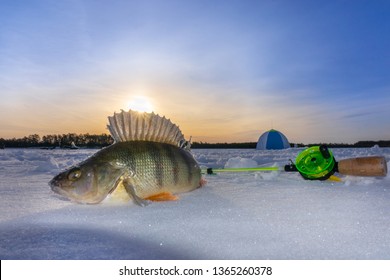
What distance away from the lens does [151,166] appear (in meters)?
3.40

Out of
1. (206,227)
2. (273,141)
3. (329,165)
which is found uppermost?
(273,141)

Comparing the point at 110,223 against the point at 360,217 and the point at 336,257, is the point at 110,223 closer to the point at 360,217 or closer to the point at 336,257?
the point at 336,257

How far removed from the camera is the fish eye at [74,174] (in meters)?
3.04

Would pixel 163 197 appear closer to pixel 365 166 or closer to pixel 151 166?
pixel 151 166

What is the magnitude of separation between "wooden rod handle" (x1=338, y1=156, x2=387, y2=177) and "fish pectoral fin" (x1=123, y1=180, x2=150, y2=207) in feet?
9.96

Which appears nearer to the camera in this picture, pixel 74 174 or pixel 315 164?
pixel 74 174

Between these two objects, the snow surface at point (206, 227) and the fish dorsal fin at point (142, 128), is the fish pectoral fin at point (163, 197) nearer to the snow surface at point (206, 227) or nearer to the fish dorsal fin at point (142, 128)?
the snow surface at point (206, 227)

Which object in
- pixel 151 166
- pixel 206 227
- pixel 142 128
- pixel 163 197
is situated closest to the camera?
pixel 206 227

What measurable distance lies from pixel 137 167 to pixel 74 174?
24.4 inches

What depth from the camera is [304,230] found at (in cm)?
224

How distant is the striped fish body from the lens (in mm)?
3279

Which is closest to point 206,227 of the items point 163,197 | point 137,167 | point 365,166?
point 163,197

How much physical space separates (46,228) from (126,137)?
4.88ft

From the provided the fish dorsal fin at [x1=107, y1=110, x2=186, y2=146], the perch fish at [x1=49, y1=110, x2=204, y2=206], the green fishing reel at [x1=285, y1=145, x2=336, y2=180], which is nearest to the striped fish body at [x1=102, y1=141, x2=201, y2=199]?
the perch fish at [x1=49, y1=110, x2=204, y2=206]
